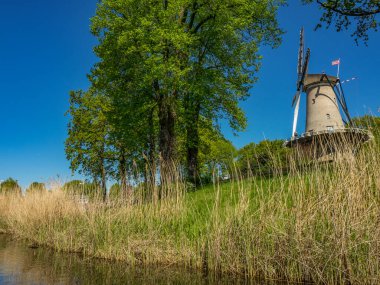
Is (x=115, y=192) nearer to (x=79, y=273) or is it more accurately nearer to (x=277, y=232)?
(x=79, y=273)

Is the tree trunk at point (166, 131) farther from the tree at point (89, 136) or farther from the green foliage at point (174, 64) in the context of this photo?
the tree at point (89, 136)

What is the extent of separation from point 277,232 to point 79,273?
14.9 feet

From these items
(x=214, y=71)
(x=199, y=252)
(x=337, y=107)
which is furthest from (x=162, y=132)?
(x=337, y=107)

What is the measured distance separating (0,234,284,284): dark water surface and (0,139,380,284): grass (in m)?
0.46

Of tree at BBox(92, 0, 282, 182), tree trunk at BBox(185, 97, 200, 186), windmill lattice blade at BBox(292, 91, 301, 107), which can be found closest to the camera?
tree at BBox(92, 0, 282, 182)

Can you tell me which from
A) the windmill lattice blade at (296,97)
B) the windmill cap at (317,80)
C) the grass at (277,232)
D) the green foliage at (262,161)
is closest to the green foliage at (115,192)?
the grass at (277,232)

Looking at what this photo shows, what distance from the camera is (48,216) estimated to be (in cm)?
1330

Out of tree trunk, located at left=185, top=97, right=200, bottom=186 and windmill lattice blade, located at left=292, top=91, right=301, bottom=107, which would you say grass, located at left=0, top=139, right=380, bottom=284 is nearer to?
tree trunk, located at left=185, top=97, right=200, bottom=186

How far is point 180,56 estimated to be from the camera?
1980 centimetres

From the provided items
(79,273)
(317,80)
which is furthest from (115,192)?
(317,80)

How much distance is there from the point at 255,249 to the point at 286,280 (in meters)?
0.82

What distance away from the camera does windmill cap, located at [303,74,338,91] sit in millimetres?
34531

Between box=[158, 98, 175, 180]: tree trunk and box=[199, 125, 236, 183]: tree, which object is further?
box=[158, 98, 175, 180]: tree trunk

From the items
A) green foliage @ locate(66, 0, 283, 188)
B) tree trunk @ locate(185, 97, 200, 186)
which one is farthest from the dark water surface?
tree trunk @ locate(185, 97, 200, 186)
